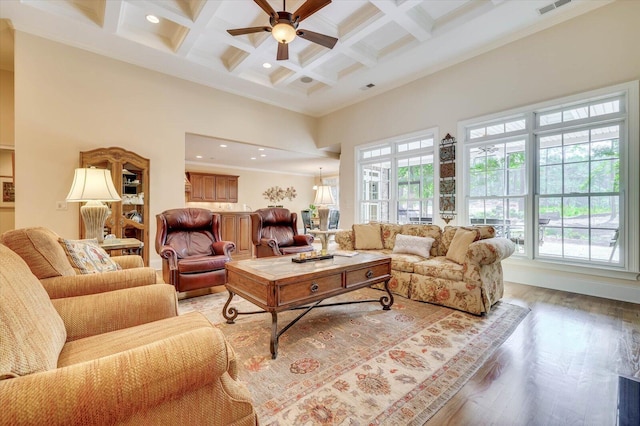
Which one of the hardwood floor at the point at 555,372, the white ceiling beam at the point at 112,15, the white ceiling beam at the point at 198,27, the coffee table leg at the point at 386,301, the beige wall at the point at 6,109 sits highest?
the white ceiling beam at the point at 112,15

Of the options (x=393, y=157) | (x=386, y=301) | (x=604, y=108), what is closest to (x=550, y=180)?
(x=604, y=108)

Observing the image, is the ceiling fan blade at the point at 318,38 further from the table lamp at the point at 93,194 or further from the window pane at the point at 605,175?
the window pane at the point at 605,175

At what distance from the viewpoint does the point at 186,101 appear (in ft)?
16.6

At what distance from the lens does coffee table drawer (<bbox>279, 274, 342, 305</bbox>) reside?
214 cm

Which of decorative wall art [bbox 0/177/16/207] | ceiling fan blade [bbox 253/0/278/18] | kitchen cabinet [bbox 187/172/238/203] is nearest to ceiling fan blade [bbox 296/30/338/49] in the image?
ceiling fan blade [bbox 253/0/278/18]

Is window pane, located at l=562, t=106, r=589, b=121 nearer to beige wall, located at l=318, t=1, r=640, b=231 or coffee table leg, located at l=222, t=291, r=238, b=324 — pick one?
beige wall, located at l=318, t=1, r=640, b=231

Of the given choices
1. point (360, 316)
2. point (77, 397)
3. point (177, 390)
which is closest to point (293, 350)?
point (360, 316)

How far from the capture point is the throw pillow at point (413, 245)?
367 cm

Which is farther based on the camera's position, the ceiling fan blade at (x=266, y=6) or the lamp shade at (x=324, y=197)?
the lamp shade at (x=324, y=197)

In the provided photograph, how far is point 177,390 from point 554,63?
514 cm

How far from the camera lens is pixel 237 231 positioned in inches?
250

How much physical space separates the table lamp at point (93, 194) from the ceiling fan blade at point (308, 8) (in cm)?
249

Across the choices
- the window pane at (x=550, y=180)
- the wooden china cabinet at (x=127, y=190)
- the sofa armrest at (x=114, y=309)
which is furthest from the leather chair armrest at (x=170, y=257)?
the window pane at (x=550, y=180)

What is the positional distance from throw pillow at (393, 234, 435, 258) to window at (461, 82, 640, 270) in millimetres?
1414
